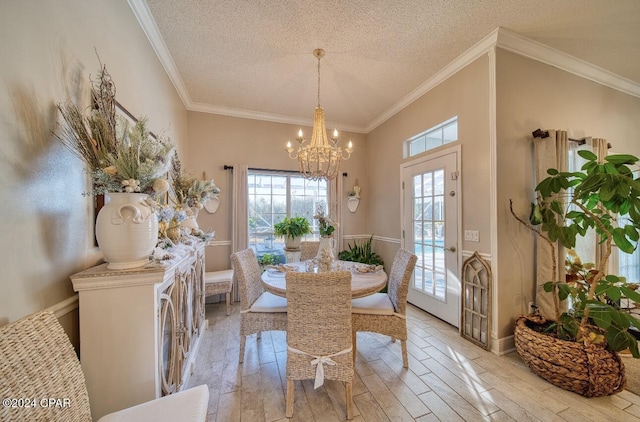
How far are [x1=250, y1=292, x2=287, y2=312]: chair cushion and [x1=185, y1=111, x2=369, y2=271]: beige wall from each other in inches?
69.9

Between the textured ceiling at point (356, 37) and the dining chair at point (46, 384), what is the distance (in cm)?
230

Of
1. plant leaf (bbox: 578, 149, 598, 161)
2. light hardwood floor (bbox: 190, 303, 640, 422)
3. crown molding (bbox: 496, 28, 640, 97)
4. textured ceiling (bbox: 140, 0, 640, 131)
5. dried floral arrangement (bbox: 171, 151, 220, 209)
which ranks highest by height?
textured ceiling (bbox: 140, 0, 640, 131)

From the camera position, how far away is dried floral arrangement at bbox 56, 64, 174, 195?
111cm

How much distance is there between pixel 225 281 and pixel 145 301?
6.91 feet

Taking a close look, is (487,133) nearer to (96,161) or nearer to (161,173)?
(161,173)

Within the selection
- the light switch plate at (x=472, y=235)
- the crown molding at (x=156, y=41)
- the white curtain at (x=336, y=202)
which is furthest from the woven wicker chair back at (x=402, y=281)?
the crown molding at (x=156, y=41)

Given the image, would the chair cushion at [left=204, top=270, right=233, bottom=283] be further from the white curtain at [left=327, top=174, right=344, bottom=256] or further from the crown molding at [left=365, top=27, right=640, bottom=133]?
the crown molding at [left=365, top=27, right=640, bottom=133]

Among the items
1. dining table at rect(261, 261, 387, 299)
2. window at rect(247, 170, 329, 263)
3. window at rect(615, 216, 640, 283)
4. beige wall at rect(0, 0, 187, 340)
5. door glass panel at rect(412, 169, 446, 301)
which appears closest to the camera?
beige wall at rect(0, 0, 187, 340)

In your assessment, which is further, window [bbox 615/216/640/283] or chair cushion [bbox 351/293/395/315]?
window [bbox 615/216/640/283]

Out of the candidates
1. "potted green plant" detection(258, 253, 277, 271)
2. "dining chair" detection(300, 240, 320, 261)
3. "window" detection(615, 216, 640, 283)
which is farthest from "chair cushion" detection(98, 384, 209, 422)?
"window" detection(615, 216, 640, 283)

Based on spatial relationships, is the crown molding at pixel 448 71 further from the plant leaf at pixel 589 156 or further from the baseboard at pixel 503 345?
the baseboard at pixel 503 345

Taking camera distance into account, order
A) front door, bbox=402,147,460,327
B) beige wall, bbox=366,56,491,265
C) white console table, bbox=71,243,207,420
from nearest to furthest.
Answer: white console table, bbox=71,243,207,420, beige wall, bbox=366,56,491,265, front door, bbox=402,147,460,327

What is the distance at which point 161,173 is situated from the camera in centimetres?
123

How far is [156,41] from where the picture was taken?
222 cm
